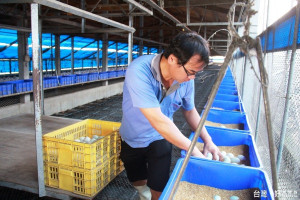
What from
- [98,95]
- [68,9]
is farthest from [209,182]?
[98,95]

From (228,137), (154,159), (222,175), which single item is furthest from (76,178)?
(228,137)

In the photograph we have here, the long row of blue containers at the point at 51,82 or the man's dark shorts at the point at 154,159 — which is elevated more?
the long row of blue containers at the point at 51,82

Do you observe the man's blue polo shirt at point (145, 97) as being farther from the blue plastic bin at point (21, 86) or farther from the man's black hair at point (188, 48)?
the blue plastic bin at point (21, 86)

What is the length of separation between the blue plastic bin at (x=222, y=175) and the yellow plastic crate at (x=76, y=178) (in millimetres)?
1091

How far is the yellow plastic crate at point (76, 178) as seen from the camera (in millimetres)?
2529

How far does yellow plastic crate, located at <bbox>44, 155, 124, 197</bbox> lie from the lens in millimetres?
2529

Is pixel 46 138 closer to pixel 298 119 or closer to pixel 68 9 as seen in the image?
pixel 68 9

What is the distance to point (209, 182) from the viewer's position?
197 centimetres

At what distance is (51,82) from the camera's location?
6.72 m

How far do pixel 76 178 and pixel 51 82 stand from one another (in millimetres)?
4800

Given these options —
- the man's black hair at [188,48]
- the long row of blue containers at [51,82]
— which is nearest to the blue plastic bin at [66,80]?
the long row of blue containers at [51,82]

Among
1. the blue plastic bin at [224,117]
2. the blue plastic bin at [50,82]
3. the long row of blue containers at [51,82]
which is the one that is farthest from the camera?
the blue plastic bin at [50,82]

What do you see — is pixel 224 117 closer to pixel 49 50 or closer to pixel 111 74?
pixel 111 74

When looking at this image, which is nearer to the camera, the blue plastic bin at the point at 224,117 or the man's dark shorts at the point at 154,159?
the man's dark shorts at the point at 154,159
